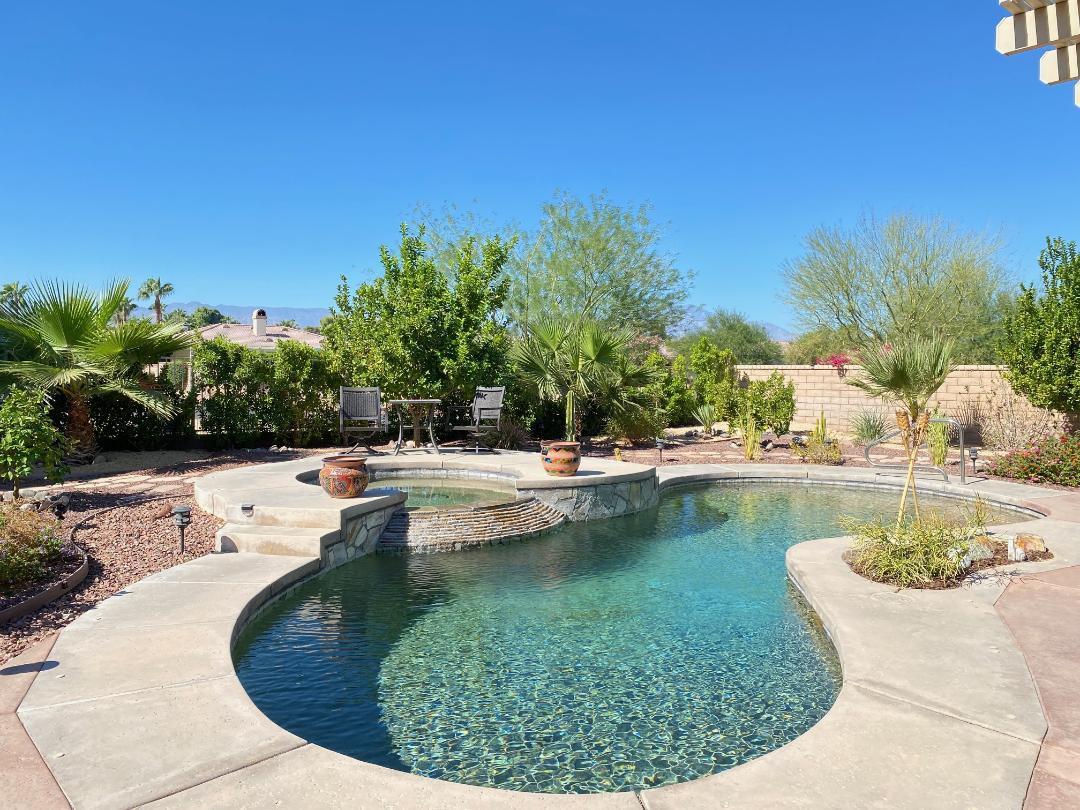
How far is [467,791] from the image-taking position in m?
2.61

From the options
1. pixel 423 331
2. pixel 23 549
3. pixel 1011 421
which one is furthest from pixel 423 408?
pixel 1011 421

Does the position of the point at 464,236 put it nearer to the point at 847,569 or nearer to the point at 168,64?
the point at 168,64

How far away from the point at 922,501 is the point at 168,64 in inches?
795

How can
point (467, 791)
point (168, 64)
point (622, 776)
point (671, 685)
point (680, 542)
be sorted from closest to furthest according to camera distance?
1. point (467, 791)
2. point (622, 776)
3. point (671, 685)
4. point (680, 542)
5. point (168, 64)

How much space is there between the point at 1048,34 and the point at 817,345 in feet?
105

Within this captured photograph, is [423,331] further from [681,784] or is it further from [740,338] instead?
[740,338]

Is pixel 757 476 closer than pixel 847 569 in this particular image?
No

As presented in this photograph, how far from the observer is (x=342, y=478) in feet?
23.3

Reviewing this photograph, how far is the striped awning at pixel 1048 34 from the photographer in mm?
3070

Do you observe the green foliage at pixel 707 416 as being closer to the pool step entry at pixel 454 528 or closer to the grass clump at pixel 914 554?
the pool step entry at pixel 454 528

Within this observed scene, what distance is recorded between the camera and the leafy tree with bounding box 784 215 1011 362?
2403 cm

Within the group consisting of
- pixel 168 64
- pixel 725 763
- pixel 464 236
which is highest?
pixel 168 64

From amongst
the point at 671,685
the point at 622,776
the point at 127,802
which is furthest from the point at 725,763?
the point at 127,802

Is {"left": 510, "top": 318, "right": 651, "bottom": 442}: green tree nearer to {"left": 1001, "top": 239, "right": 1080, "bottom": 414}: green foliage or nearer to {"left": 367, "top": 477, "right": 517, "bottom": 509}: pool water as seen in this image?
{"left": 367, "top": 477, "right": 517, "bottom": 509}: pool water
